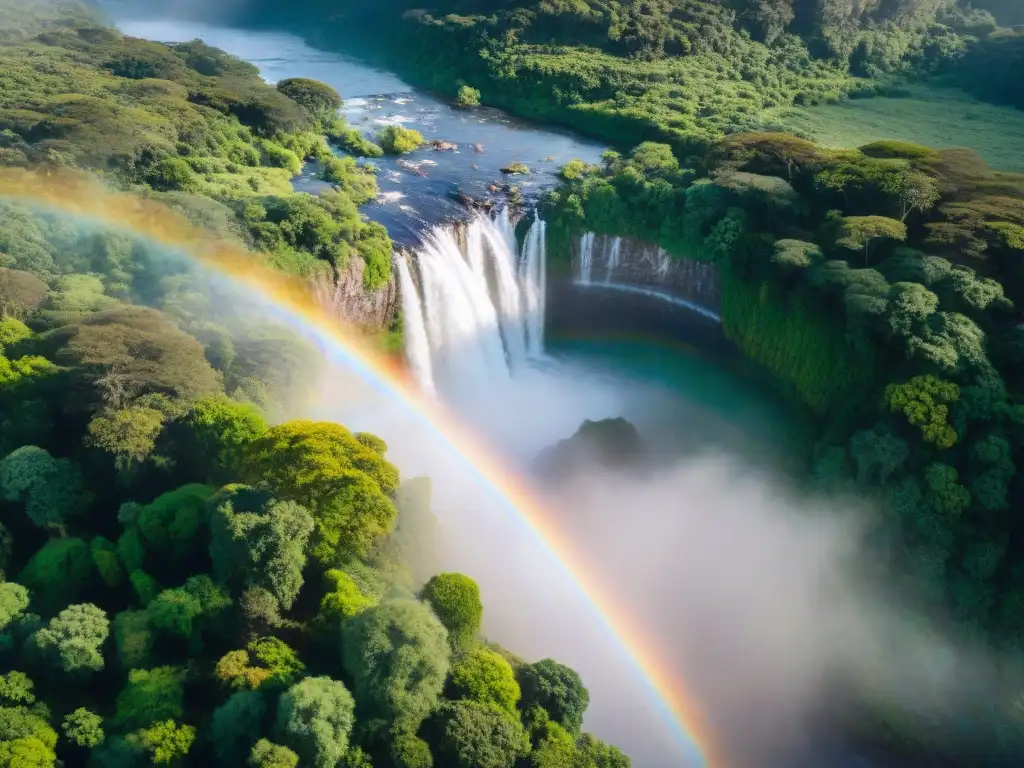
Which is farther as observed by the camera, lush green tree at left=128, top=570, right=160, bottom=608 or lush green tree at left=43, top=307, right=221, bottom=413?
lush green tree at left=43, top=307, right=221, bottom=413

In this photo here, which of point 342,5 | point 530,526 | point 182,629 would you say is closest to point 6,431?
point 182,629

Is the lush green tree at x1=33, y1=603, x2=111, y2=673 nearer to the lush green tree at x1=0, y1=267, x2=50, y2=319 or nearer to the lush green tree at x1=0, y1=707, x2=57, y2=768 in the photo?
the lush green tree at x1=0, y1=707, x2=57, y2=768

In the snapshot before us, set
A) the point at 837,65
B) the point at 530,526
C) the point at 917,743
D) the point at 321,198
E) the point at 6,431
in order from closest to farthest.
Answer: the point at 6,431 → the point at 917,743 → the point at 530,526 → the point at 321,198 → the point at 837,65

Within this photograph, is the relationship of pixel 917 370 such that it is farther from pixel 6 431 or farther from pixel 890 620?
pixel 6 431

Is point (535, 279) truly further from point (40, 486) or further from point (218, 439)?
point (40, 486)

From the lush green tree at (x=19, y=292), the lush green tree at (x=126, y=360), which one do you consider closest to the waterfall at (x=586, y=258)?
the lush green tree at (x=126, y=360)

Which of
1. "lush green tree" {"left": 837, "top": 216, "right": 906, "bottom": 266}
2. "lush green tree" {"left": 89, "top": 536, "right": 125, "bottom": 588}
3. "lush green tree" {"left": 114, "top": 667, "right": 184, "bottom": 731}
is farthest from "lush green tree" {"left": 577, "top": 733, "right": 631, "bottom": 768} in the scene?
"lush green tree" {"left": 837, "top": 216, "right": 906, "bottom": 266}
